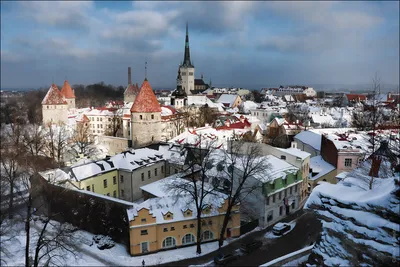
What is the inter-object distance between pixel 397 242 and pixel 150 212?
1477 cm

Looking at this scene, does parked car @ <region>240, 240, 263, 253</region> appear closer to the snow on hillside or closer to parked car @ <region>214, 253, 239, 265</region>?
parked car @ <region>214, 253, 239, 265</region>

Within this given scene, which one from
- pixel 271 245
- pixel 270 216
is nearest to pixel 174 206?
pixel 271 245

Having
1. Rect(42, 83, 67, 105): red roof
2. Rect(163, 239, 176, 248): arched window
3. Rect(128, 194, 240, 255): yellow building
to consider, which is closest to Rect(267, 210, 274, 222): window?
Rect(128, 194, 240, 255): yellow building

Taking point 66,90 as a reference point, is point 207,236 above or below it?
below

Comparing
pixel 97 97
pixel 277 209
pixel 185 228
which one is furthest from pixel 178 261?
pixel 97 97

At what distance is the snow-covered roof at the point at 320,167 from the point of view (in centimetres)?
2751

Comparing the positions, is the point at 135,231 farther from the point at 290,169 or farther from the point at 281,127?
the point at 281,127

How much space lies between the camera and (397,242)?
16.6ft

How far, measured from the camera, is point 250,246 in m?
18.3

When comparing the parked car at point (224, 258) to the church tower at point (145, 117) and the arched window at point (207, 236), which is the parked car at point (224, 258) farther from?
the church tower at point (145, 117)

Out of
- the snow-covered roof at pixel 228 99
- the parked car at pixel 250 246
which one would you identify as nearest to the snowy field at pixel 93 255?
the parked car at pixel 250 246

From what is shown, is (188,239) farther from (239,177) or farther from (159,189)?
(239,177)

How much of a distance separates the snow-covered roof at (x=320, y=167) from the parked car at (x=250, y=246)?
425 inches

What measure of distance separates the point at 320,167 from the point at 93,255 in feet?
67.4
